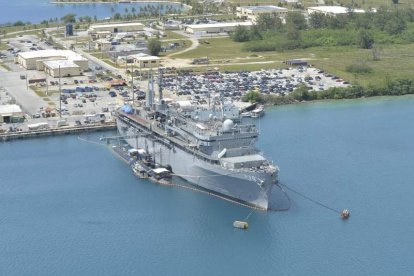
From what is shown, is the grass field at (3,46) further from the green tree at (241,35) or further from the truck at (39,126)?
the truck at (39,126)

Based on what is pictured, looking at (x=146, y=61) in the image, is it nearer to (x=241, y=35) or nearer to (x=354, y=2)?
(x=241, y=35)

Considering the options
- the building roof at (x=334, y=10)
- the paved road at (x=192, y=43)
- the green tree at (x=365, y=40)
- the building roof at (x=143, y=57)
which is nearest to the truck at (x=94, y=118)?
the building roof at (x=143, y=57)

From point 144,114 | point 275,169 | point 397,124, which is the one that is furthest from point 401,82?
point 275,169

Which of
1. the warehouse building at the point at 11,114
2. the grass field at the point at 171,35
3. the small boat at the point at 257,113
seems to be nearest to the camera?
the warehouse building at the point at 11,114

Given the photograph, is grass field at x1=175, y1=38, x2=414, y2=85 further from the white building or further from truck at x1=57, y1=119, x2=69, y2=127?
truck at x1=57, y1=119, x2=69, y2=127

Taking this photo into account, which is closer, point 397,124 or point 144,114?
point 144,114

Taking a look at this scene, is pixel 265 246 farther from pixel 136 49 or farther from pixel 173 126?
pixel 136 49
